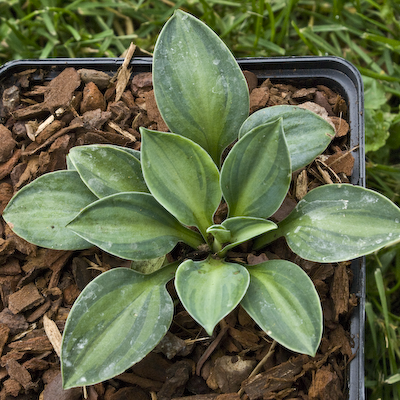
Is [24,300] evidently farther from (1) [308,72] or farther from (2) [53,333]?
(1) [308,72]

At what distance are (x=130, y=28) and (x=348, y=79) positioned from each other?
1072 mm

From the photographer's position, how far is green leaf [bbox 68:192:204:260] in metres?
0.90

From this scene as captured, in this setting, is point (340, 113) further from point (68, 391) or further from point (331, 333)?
point (68, 391)

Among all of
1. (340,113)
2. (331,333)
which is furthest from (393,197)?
(331,333)

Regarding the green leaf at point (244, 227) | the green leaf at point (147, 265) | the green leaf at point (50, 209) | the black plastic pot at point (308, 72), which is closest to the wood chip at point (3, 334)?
the green leaf at point (50, 209)

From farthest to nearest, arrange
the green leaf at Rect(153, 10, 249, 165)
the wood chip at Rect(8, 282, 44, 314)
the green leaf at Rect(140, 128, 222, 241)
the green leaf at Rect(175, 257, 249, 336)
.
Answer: the wood chip at Rect(8, 282, 44, 314)
the green leaf at Rect(153, 10, 249, 165)
the green leaf at Rect(140, 128, 222, 241)
the green leaf at Rect(175, 257, 249, 336)

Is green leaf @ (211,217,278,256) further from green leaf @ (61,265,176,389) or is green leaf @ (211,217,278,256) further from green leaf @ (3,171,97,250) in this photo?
green leaf @ (3,171,97,250)

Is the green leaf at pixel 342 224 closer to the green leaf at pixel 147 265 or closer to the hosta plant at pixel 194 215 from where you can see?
the hosta plant at pixel 194 215

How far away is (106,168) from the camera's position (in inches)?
41.0

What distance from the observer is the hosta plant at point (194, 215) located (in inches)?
35.6

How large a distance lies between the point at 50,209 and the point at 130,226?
0.84 ft

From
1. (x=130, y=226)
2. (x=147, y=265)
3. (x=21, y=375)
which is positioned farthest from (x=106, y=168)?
(x=21, y=375)

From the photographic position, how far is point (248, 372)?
109 cm

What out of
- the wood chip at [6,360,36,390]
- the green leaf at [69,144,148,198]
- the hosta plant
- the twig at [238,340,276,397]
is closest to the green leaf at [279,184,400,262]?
the hosta plant
